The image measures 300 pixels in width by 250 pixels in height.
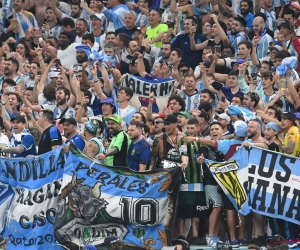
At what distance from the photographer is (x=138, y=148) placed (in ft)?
59.0

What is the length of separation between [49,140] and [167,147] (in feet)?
6.50

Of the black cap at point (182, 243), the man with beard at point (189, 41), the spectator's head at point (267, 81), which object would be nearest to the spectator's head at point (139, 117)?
the spectator's head at point (267, 81)

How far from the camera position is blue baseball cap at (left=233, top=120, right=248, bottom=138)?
17.5 meters

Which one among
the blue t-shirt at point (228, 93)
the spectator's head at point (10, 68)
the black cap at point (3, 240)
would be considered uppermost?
the blue t-shirt at point (228, 93)

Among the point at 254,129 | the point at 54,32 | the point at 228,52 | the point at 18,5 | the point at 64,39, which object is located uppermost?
the point at 254,129

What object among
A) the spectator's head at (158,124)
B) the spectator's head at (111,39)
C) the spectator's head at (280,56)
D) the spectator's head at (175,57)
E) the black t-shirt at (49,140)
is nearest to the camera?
the black t-shirt at (49,140)

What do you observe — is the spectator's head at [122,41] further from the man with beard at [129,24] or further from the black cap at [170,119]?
the black cap at [170,119]

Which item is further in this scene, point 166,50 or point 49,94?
point 166,50

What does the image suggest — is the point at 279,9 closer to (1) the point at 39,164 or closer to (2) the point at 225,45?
(2) the point at 225,45

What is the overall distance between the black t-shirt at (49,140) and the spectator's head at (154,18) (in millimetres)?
6201

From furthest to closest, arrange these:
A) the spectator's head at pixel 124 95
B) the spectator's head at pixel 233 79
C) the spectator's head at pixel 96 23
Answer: the spectator's head at pixel 96 23 < the spectator's head at pixel 124 95 < the spectator's head at pixel 233 79

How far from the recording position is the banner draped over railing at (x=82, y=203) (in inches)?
681

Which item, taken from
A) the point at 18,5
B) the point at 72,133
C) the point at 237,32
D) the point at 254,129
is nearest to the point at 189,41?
the point at 237,32

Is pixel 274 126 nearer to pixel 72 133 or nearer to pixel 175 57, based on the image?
pixel 72 133
